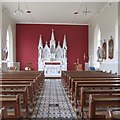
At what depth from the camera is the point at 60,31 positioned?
1847cm

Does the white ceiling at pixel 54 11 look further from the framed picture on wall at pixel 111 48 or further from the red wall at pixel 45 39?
the framed picture on wall at pixel 111 48

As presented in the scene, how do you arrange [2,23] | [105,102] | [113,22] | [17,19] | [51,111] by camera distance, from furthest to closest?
[17,19] → [2,23] → [113,22] → [51,111] → [105,102]

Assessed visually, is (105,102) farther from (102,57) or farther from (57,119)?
(102,57)

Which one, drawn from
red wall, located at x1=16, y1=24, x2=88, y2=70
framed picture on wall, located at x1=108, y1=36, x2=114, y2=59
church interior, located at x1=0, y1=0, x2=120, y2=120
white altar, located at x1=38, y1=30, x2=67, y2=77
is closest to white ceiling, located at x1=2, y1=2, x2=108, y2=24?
church interior, located at x1=0, y1=0, x2=120, y2=120

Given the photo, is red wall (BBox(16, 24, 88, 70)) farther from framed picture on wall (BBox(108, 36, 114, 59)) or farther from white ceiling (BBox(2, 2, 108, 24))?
framed picture on wall (BBox(108, 36, 114, 59))

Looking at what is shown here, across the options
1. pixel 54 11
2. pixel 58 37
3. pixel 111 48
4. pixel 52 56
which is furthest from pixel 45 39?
pixel 111 48

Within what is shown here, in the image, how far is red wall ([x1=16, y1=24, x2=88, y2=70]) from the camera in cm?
1822

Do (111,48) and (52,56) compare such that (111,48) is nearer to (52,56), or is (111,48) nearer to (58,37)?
(52,56)

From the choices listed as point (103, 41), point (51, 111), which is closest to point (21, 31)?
point (103, 41)

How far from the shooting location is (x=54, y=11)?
46.9ft

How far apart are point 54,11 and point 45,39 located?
443 cm

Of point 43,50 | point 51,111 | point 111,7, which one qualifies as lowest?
point 51,111

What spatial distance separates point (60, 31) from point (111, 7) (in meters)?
6.81

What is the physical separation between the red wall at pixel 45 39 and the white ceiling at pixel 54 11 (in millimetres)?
602
